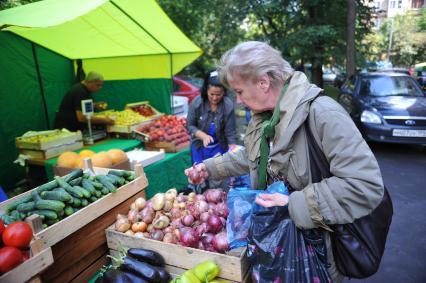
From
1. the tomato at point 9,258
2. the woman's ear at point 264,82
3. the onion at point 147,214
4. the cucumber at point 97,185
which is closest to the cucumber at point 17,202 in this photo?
the cucumber at point 97,185

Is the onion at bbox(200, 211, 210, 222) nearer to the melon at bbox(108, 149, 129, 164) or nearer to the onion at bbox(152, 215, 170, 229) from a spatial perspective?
the onion at bbox(152, 215, 170, 229)

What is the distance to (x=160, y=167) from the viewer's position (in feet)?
15.0

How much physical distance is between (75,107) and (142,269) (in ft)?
14.2

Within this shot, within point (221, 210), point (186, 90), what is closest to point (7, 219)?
point (221, 210)

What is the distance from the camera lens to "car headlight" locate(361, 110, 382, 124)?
740cm

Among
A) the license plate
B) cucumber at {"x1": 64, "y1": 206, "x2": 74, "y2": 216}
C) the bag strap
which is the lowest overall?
the license plate

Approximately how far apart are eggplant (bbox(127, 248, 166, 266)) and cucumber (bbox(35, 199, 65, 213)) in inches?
21.3

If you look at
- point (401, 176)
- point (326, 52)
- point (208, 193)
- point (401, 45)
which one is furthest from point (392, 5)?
point (208, 193)

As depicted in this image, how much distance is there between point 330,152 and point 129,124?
4.52m

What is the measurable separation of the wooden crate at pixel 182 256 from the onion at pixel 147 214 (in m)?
0.18

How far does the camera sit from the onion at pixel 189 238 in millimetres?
1993

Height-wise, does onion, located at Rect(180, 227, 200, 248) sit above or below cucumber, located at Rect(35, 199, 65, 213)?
below

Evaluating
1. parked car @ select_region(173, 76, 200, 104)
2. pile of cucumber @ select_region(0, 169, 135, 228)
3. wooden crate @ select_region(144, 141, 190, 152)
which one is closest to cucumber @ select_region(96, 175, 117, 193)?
pile of cucumber @ select_region(0, 169, 135, 228)

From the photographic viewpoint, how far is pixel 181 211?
7.77 ft
